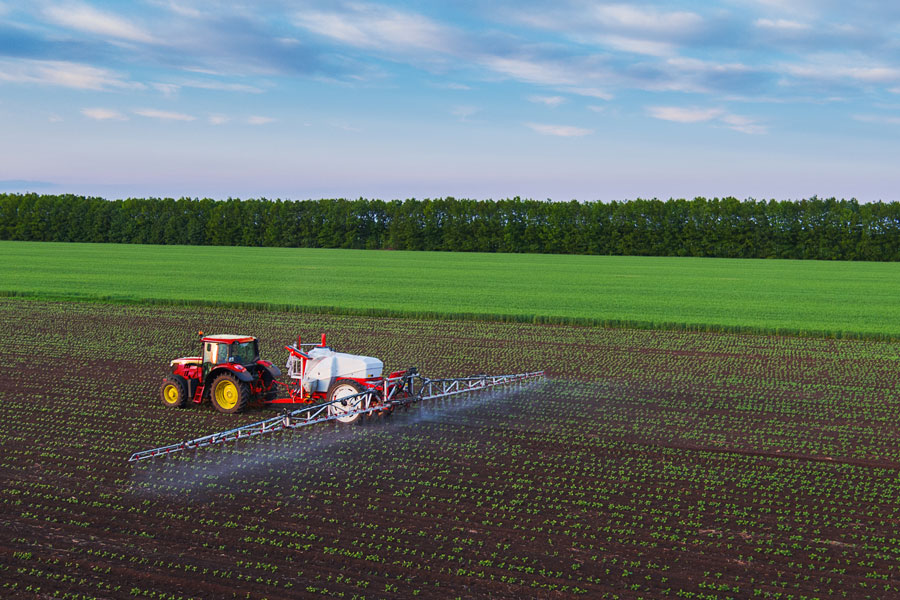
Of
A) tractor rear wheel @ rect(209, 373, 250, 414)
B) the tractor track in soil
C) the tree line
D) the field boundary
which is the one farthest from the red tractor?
the tree line

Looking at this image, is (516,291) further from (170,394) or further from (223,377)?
(223,377)

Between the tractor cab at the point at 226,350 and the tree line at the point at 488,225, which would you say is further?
the tree line at the point at 488,225

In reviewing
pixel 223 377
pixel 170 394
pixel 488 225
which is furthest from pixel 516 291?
pixel 488 225

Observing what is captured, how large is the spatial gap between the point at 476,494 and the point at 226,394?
687 cm

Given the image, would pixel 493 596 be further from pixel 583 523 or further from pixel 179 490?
pixel 179 490

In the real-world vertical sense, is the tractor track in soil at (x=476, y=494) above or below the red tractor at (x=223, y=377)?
below

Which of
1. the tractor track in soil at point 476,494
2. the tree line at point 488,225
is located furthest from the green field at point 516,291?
the tree line at point 488,225

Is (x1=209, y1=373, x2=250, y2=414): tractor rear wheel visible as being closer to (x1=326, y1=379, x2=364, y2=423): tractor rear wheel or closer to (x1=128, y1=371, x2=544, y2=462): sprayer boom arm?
(x1=128, y1=371, x2=544, y2=462): sprayer boom arm

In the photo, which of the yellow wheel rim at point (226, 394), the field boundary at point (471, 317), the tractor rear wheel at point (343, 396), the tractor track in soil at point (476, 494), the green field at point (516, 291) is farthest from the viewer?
the green field at point (516, 291)

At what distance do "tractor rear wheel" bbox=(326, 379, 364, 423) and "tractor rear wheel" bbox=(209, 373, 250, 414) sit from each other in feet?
5.58

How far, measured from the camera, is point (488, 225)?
119438 millimetres

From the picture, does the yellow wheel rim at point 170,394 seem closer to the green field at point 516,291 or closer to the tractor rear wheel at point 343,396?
the tractor rear wheel at point 343,396

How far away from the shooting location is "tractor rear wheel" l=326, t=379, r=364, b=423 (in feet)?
52.6

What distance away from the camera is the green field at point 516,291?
35.0m
